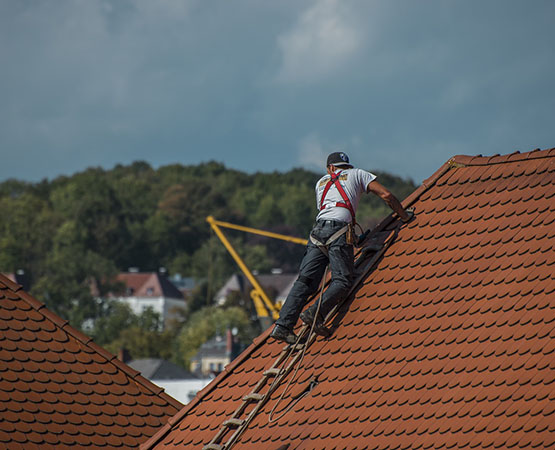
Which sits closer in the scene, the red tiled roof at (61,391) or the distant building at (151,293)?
the red tiled roof at (61,391)

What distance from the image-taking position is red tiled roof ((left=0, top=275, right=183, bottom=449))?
12.0 meters

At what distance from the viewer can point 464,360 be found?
9961mm

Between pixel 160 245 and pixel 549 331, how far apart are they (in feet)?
575

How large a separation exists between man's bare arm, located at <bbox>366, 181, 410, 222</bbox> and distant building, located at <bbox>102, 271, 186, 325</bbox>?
14758 centimetres

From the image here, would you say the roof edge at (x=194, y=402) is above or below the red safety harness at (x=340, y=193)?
below

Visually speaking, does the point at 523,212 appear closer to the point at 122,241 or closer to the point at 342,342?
the point at 342,342

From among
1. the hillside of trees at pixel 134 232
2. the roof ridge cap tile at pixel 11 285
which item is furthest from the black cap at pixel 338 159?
the hillside of trees at pixel 134 232

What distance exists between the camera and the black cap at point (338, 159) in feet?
39.9

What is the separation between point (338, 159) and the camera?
1216 centimetres

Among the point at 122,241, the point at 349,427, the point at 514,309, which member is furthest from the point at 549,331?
the point at 122,241

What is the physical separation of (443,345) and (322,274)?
83.5 inches

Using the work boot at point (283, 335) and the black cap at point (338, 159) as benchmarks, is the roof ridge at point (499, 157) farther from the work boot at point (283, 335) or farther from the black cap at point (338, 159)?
the work boot at point (283, 335)

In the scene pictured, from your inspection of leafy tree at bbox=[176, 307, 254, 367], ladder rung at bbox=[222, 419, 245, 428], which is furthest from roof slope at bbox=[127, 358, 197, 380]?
ladder rung at bbox=[222, 419, 245, 428]

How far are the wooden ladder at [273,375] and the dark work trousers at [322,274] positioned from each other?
0.64ft
